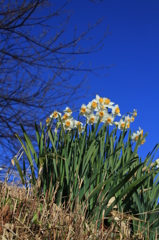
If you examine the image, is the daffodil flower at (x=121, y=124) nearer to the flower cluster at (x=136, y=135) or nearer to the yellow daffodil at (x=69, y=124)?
the flower cluster at (x=136, y=135)

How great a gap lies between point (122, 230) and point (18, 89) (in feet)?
12.0

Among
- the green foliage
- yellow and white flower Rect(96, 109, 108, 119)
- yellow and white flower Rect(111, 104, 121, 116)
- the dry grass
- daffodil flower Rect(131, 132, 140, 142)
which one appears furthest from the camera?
daffodil flower Rect(131, 132, 140, 142)

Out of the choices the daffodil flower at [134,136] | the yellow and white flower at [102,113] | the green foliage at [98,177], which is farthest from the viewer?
the daffodil flower at [134,136]

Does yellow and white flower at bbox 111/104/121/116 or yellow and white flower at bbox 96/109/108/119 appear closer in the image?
yellow and white flower at bbox 96/109/108/119

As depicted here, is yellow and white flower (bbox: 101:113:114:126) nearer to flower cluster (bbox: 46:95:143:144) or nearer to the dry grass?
flower cluster (bbox: 46:95:143:144)

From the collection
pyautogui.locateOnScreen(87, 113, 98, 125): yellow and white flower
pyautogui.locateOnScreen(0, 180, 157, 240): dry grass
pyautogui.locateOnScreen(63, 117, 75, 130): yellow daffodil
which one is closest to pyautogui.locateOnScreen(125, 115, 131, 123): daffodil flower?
pyautogui.locateOnScreen(87, 113, 98, 125): yellow and white flower

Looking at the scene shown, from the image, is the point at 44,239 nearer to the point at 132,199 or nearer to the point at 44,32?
the point at 132,199

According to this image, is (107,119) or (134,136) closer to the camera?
(107,119)

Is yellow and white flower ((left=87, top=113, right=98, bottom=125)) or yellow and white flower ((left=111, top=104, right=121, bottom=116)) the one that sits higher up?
yellow and white flower ((left=111, top=104, right=121, bottom=116))

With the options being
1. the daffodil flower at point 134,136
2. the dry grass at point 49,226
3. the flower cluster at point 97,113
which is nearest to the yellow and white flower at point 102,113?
the flower cluster at point 97,113

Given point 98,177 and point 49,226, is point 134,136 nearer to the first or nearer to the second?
point 98,177

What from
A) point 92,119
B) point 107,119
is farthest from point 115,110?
point 92,119

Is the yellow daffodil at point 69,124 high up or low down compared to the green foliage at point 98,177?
up

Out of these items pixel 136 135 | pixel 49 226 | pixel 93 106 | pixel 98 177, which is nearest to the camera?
pixel 49 226
